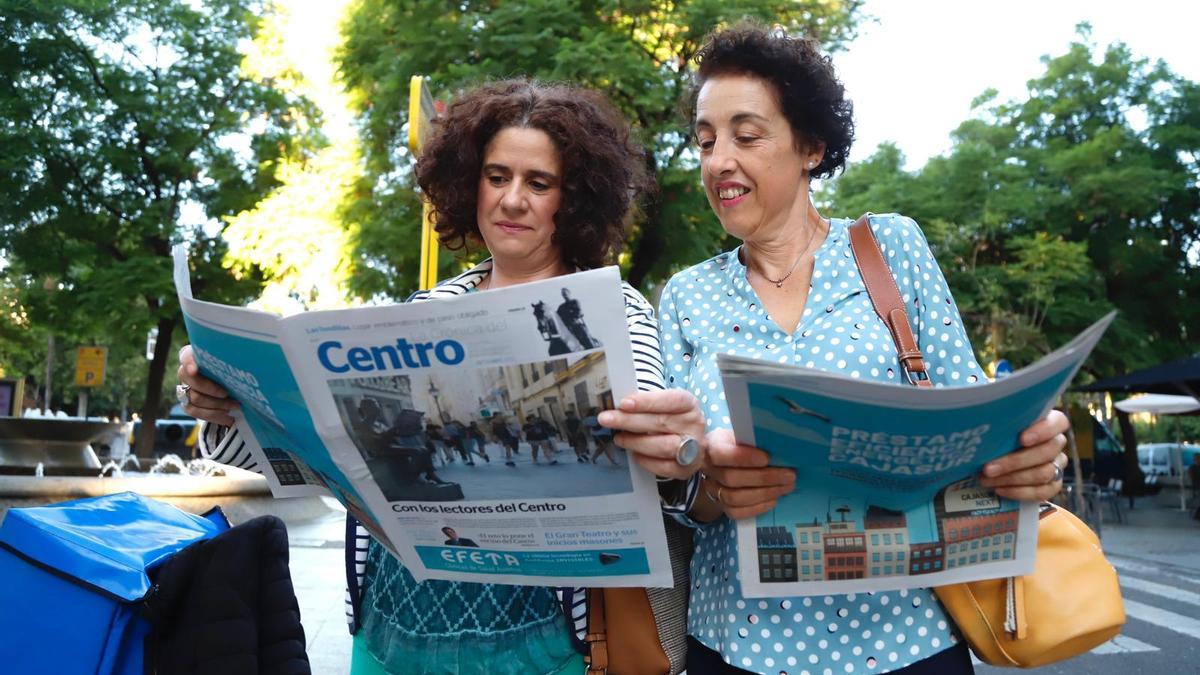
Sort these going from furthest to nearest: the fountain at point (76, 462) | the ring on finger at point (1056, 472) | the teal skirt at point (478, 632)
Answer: the fountain at point (76, 462)
the teal skirt at point (478, 632)
the ring on finger at point (1056, 472)

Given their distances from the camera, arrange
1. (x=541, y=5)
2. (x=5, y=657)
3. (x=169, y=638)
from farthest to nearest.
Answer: (x=541, y=5) < (x=169, y=638) < (x=5, y=657)

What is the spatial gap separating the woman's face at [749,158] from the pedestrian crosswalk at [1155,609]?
14.9ft

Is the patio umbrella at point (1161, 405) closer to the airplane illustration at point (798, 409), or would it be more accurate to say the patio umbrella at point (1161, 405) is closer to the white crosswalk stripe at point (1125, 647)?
the white crosswalk stripe at point (1125, 647)

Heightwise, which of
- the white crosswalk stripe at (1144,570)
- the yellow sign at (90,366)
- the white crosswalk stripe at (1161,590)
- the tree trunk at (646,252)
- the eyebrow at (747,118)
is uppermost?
the tree trunk at (646,252)


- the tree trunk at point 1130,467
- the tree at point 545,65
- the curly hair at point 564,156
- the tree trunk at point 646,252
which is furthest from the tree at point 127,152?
the tree trunk at point 1130,467

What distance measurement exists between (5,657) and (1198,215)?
22.2 m

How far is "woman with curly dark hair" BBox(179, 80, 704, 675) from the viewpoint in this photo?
1754 mm

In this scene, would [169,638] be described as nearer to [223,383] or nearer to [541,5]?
[223,383]

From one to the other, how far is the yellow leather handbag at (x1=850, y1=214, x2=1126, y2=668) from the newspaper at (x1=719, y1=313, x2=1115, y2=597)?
10 centimetres

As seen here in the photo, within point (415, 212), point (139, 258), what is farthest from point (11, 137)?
point (415, 212)

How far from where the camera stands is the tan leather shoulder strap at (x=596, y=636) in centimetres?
176

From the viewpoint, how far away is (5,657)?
68.9 inches

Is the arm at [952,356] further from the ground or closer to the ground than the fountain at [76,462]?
further from the ground

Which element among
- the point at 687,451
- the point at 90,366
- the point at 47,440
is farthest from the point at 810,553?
the point at 90,366
